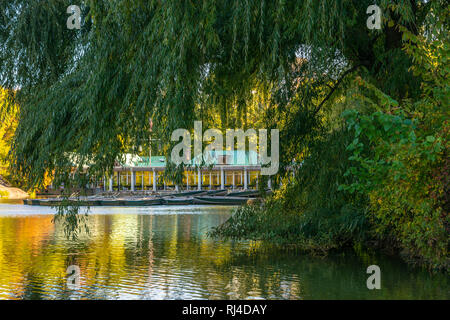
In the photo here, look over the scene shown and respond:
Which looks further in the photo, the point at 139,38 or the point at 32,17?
the point at 32,17

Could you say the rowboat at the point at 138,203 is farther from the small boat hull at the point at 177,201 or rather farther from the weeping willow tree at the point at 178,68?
the weeping willow tree at the point at 178,68

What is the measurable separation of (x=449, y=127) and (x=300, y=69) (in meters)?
3.57

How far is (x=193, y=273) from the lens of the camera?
402 inches

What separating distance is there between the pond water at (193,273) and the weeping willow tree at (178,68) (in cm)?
176

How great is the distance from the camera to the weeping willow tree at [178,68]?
331 inches

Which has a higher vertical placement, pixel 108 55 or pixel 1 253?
pixel 108 55

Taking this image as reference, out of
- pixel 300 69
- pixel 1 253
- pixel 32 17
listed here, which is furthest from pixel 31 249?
pixel 300 69

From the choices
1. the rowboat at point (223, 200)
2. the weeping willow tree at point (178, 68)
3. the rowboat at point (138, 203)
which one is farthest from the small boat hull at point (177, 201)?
the weeping willow tree at point (178, 68)

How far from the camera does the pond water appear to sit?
27.9 feet

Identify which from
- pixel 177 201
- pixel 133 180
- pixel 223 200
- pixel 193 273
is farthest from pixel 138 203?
pixel 193 273

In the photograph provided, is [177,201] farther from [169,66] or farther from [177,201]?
[169,66]

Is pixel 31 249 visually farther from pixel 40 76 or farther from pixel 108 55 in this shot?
pixel 108 55

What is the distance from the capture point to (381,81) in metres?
10.6

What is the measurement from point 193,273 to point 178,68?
362 centimetres
